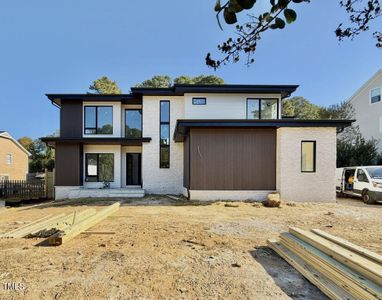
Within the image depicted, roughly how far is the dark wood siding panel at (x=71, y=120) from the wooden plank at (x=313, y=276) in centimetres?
1380

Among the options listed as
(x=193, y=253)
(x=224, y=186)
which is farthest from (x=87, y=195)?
(x=193, y=253)

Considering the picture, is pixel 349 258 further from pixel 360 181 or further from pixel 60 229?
pixel 360 181

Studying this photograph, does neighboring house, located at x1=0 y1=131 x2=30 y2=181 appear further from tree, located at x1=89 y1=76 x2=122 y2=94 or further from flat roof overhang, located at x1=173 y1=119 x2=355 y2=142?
flat roof overhang, located at x1=173 y1=119 x2=355 y2=142

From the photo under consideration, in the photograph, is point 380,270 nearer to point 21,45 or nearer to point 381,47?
point 381,47

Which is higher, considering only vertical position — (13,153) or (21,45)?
(21,45)

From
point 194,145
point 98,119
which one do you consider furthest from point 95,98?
point 194,145

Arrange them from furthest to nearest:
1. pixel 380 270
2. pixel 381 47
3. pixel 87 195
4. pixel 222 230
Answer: pixel 87 195, pixel 222 230, pixel 380 270, pixel 381 47

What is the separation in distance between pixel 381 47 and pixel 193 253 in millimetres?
4090

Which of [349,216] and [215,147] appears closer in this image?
[349,216]

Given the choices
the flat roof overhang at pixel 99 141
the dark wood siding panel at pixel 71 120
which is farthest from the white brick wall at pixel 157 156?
the dark wood siding panel at pixel 71 120

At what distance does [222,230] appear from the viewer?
6.23 m

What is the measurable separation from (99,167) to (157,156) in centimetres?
385

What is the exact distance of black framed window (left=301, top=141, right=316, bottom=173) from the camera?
11.1 meters

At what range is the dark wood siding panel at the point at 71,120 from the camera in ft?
48.9
